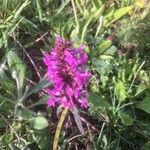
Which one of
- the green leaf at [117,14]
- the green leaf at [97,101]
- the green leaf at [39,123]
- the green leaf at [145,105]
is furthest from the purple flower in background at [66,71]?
the green leaf at [117,14]

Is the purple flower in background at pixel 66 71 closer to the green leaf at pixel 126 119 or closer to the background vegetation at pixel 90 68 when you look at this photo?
the background vegetation at pixel 90 68

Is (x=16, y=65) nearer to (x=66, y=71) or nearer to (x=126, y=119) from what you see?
(x=126, y=119)

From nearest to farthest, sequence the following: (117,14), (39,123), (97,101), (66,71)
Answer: (66,71)
(39,123)
(97,101)
(117,14)

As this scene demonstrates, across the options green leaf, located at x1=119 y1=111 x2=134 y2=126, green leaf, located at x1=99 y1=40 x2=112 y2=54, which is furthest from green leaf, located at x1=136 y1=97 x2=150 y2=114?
green leaf, located at x1=99 y1=40 x2=112 y2=54

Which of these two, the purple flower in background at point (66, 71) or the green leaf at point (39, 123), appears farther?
the green leaf at point (39, 123)

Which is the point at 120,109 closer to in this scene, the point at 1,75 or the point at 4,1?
the point at 1,75

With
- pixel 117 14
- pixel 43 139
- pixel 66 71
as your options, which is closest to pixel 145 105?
pixel 43 139
